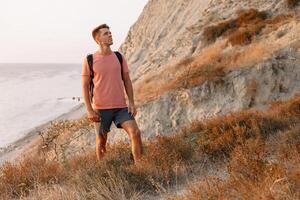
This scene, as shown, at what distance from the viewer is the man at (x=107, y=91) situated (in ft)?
21.0

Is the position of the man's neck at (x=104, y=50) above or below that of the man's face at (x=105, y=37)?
Result: below

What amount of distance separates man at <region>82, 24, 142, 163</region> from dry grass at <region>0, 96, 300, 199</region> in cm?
49

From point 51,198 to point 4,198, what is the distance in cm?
125

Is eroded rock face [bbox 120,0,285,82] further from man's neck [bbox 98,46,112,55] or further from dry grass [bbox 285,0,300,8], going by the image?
man's neck [bbox 98,46,112,55]

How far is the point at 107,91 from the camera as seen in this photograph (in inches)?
255

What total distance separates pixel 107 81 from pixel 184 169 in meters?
1.72

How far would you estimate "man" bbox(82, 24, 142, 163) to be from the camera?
21.0 feet

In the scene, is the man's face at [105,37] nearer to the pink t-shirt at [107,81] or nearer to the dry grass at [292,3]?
the pink t-shirt at [107,81]

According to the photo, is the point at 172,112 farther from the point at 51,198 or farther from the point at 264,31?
the point at 51,198

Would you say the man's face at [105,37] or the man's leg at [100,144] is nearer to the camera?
the man's face at [105,37]

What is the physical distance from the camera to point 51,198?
5191mm

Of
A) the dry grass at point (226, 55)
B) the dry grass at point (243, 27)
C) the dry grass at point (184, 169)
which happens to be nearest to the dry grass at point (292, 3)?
the dry grass at point (226, 55)

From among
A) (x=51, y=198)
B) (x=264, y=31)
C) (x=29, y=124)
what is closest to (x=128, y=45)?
(x=29, y=124)

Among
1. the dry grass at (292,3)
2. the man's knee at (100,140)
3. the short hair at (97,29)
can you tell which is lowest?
the man's knee at (100,140)
